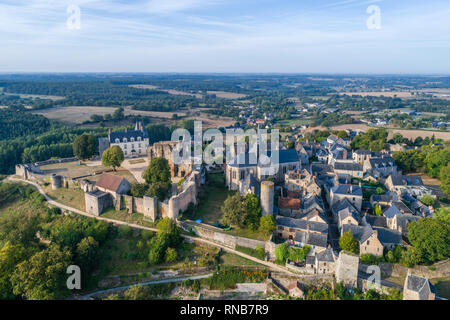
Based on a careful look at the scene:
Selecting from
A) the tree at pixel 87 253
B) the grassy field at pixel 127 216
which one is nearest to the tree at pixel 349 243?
the grassy field at pixel 127 216

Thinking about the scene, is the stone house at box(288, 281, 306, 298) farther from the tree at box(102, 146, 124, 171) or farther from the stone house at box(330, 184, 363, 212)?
the tree at box(102, 146, 124, 171)

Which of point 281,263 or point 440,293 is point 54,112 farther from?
point 440,293

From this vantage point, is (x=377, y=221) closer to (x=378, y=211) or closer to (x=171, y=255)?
(x=378, y=211)

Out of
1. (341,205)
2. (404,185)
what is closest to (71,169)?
(341,205)

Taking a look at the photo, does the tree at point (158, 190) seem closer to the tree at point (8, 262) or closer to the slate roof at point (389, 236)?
the tree at point (8, 262)

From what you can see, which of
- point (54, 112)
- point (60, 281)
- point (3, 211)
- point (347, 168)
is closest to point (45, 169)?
point (3, 211)
